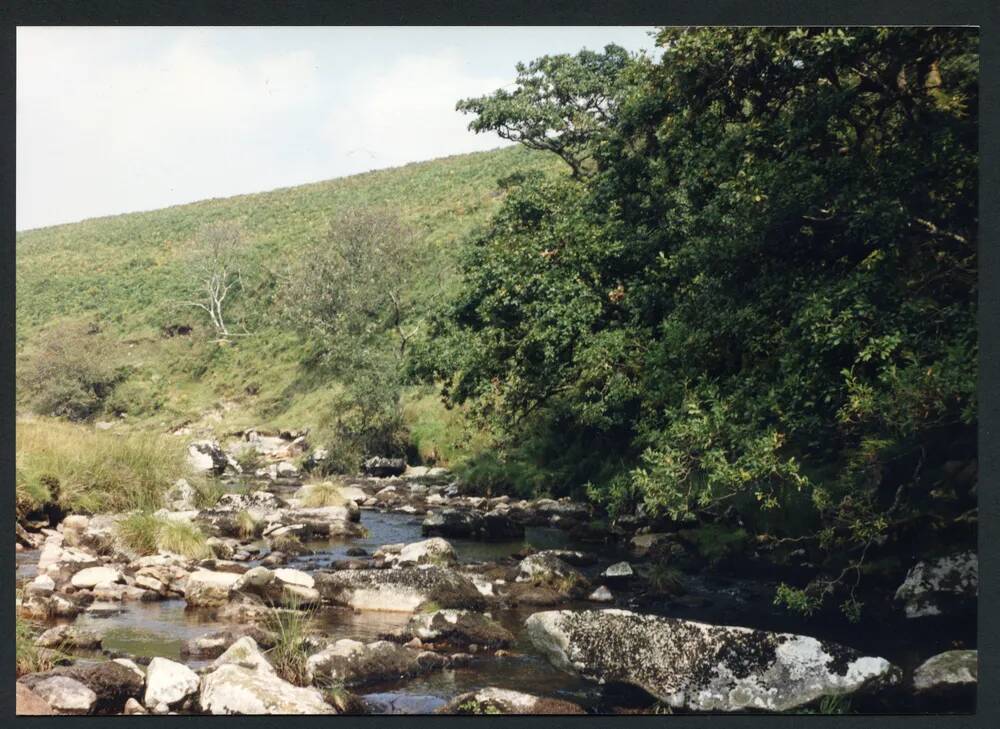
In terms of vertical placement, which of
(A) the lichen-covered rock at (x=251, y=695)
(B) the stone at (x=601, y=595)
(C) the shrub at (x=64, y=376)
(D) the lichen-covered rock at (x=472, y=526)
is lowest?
(B) the stone at (x=601, y=595)

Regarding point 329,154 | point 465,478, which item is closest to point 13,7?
point 329,154

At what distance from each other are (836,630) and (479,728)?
321 centimetres

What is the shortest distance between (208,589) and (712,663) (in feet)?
14.8

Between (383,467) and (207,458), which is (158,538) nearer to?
(207,458)

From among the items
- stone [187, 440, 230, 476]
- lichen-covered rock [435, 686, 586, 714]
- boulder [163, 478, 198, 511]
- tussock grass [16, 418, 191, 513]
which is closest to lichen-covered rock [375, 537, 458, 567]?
boulder [163, 478, 198, 511]

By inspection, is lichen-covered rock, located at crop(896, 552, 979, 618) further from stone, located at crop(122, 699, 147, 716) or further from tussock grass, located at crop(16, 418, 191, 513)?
tussock grass, located at crop(16, 418, 191, 513)

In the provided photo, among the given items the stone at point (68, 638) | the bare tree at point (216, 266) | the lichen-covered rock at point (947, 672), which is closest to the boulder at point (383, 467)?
the bare tree at point (216, 266)

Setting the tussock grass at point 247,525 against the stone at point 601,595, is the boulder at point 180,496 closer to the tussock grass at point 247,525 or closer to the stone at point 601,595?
the tussock grass at point 247,525

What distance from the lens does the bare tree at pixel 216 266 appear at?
14.4m

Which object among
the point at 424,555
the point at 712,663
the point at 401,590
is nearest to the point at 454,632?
the point at 401,590

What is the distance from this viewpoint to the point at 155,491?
12.2 metres

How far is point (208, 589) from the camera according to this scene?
8.60m

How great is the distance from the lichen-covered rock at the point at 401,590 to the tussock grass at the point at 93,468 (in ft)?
12.6

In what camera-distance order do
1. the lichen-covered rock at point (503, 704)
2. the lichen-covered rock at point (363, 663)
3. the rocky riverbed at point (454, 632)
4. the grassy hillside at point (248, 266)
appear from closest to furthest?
the lichen-covered rock at point (503, 704) → the rocky riverbed at point (454, 632) → the lichen-covered rock at point (363, 663) → the grassy hillside at point (248, 266)
